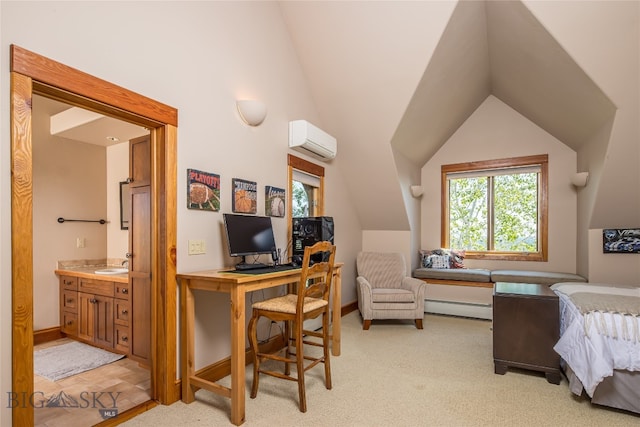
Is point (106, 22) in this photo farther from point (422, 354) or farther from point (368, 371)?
point (422, 354)

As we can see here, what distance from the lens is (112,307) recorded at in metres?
3.19

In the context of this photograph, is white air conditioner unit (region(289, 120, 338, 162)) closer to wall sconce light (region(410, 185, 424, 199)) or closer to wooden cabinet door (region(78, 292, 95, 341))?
wall sconce light (region(410, 185, 424, 199))

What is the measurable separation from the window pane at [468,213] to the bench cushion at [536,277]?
76 centimetres

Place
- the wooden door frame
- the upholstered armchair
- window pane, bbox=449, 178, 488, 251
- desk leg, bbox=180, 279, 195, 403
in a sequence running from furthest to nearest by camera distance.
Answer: window pane, bbox=449, 178, 488, 251 → the upholstered armchair → desk leg, bbox=180, 279, 195, 403 → the wooden door frame

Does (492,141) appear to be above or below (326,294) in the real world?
above

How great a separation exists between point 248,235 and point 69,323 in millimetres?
2459

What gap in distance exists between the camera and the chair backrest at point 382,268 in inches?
178

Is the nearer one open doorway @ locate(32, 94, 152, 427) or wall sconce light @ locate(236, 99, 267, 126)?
open doorway @ locate(32, 94, 152, 427)

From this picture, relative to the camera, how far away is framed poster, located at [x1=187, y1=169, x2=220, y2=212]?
2445mm

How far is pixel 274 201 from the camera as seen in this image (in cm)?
334

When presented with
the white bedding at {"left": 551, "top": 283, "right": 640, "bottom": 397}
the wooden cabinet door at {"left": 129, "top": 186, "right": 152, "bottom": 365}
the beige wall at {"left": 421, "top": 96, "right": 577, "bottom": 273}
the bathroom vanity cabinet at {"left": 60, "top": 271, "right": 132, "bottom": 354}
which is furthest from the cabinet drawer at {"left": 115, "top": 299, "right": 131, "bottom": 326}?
the beige wall at {"left": 421, "top": 96, "right": 577, "bottom": 273}

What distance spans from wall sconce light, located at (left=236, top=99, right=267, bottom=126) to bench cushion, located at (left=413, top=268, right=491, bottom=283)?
3.23 meters

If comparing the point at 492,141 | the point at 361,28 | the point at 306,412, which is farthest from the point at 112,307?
the point at 492,141

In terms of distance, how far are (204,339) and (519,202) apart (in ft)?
15.3
